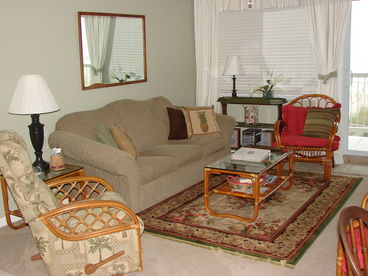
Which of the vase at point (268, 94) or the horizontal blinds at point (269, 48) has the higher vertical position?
the horizontal blinds at point (269, 48)

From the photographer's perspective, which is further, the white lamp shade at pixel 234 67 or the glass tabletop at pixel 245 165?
the white lamp shade at pixel 234 67

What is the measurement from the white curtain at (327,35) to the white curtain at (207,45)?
1062 mm

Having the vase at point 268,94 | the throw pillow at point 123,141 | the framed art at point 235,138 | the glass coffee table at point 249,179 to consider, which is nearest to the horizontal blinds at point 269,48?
the vase at point 268,94

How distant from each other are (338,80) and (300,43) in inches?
28.5

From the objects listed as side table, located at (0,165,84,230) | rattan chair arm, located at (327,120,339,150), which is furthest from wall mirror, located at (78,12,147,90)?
rattan chair arm, located at (327,120,339,150)

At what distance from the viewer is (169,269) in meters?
3.30

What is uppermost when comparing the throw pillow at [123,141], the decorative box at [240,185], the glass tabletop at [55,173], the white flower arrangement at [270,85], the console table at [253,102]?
the white flower arrangement at [270,85]

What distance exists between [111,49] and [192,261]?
112 inches

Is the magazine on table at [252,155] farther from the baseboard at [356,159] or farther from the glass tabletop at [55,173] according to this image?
the baseboard at [356,159]

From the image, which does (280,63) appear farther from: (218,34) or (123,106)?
(123,106)

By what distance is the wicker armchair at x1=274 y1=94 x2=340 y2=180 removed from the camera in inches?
203

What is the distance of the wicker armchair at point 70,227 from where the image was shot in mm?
2830

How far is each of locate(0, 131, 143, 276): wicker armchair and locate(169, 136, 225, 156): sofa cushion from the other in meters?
2.18

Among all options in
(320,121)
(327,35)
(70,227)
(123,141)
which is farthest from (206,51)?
(70,227)
